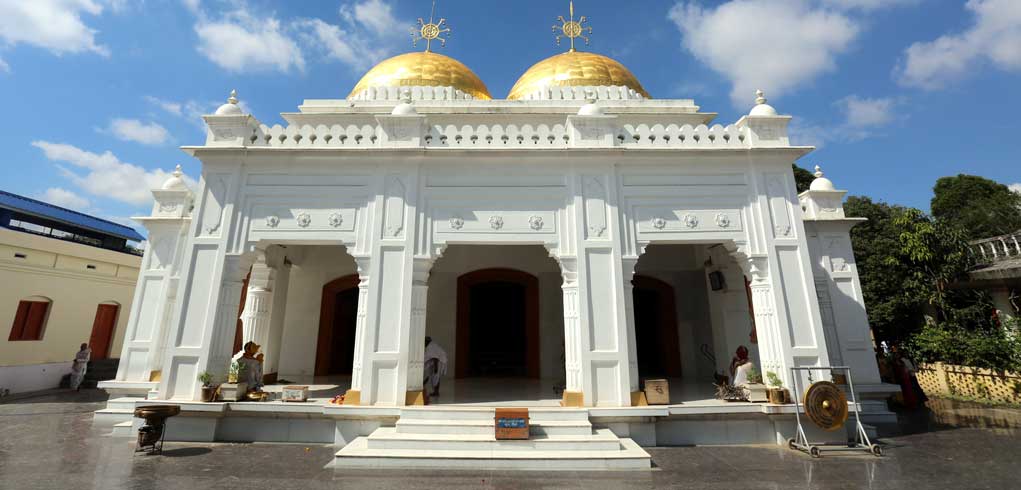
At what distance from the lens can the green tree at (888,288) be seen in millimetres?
14338

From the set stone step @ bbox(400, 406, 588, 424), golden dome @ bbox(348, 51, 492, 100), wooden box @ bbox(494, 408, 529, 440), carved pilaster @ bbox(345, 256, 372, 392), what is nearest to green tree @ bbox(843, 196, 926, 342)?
stone step @ bbox(400, 406, 588, 424)

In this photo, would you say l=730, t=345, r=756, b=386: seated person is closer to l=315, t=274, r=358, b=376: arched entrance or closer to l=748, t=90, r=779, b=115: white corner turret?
l=748, t=90, r=779, b=115: white corner turret

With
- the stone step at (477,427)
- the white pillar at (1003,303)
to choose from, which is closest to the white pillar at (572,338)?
the stone step at (477,427)

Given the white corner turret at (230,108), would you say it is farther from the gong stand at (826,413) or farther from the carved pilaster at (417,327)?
the gong stand at (826,413)

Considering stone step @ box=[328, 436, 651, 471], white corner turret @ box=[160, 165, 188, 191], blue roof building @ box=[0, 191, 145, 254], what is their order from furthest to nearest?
blue roof building @ box=[0, 191, 145, 254], white corner turret @ box=[160, 165, 188, 191], stone step @ box=[328, 436, 651, 471]

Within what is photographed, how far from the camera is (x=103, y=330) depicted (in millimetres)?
13164

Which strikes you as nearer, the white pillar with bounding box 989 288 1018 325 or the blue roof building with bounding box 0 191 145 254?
the white pillar with bounding box 989 288 1018 325

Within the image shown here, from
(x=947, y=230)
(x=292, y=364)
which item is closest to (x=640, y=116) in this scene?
(x=292, y=364)

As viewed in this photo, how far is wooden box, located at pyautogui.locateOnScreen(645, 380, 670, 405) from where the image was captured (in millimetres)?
5801

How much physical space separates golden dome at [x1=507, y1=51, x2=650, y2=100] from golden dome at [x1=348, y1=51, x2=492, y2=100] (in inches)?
52.3

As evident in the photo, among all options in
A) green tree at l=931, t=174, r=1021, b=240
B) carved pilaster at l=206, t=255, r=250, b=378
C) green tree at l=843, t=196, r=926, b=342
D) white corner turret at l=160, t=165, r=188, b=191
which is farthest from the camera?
green tree at l=931, t=174, r=1021, b=240

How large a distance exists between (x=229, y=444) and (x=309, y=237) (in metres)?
2.97

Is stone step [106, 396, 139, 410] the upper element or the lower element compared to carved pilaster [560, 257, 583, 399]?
lower

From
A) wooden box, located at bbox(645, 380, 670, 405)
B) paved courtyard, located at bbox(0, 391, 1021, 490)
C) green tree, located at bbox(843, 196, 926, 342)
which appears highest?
green tree, located at bbox(843, 196, 926, 342)
